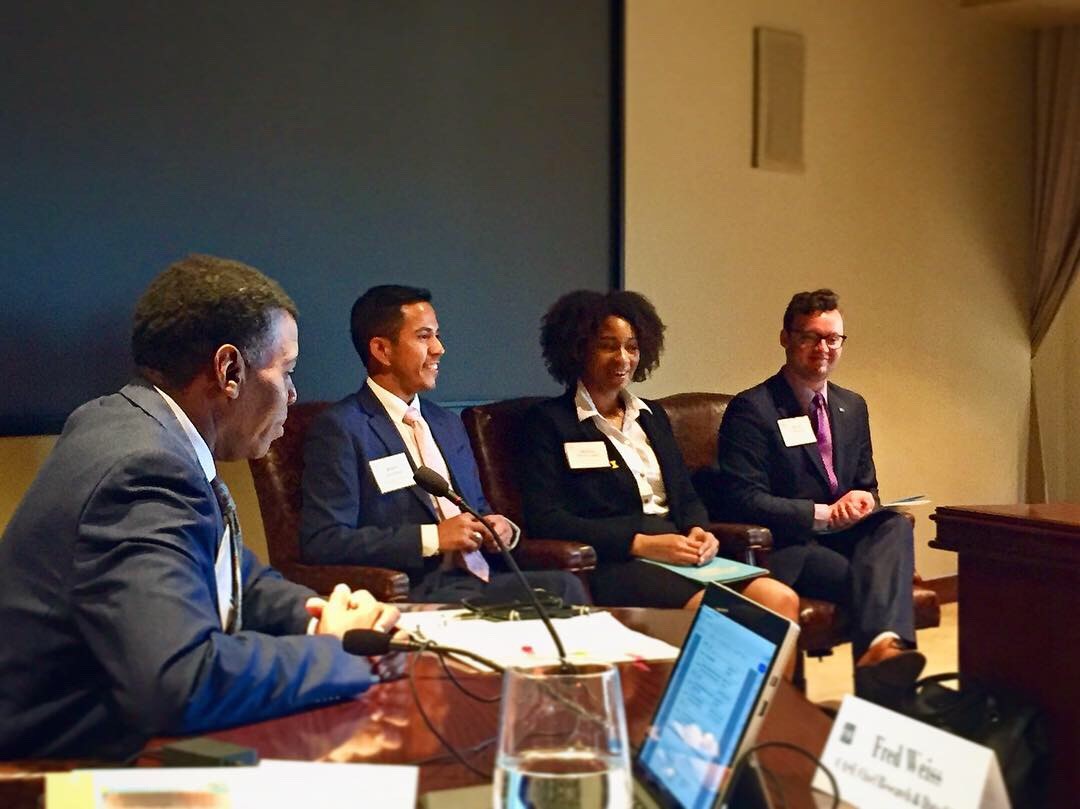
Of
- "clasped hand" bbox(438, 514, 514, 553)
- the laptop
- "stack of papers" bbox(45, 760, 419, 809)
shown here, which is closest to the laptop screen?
the laptop

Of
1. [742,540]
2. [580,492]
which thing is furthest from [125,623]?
[742,540]

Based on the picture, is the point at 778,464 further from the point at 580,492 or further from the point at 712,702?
the point at 712,702

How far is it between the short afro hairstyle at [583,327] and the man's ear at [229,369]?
2.10 meters

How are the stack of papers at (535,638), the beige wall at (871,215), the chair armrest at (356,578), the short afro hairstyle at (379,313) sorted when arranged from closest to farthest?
the stack of papers at (535,638)
the chair armrest at (356,578)
the short afro hairstyle at (379,313)
the beige wall at (871,215)

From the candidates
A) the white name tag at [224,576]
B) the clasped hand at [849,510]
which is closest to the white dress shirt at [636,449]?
the clasped hand at [849,510]

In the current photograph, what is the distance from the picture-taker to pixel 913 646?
11.6 ft

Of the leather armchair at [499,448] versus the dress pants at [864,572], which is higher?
the leather armchair at [499,448]

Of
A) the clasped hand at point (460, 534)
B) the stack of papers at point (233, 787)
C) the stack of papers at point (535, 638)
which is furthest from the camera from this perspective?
the clasped hand at point (460, 534)

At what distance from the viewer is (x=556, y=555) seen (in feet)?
10.8

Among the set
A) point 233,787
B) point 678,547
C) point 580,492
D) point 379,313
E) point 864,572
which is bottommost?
point 864,572

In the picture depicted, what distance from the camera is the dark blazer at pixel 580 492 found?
3533mm

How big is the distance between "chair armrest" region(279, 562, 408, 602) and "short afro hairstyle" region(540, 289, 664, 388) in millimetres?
1127

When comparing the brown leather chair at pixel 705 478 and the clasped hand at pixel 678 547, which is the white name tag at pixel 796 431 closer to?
the brown leather chair at pixel 705 478

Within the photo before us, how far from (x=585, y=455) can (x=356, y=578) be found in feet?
3.12
